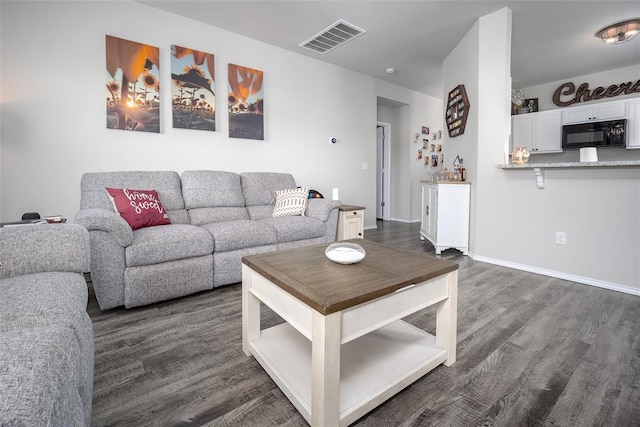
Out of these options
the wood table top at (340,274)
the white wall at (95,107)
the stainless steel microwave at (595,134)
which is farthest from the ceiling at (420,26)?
the wood table top at (340,274)

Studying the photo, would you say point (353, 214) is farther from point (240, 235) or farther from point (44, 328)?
point (44, 328)

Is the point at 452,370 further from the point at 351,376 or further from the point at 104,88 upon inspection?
the point at 104,88

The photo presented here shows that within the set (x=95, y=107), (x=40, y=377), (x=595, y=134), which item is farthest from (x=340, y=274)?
(x=595, y=134)

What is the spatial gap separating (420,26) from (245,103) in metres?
2.19

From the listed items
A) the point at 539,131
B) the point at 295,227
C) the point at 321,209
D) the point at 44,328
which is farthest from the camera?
the point at 539,131

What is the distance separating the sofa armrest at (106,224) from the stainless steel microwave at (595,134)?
578 cm

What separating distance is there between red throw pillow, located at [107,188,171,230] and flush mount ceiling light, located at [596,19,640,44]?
515 cm

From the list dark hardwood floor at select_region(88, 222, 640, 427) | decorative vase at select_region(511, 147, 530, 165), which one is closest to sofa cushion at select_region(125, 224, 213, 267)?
dark hardwood floor at select_region(88, 222, 640, 427)

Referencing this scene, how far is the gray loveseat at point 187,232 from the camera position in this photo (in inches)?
75.4

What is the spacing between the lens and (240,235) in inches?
96.3

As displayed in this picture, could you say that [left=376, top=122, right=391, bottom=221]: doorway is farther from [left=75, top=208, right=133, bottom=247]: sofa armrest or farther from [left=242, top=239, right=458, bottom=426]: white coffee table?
[left=75, top=208, right=133, bottom=247]: sofa armrest

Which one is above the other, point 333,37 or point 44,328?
point 333,37

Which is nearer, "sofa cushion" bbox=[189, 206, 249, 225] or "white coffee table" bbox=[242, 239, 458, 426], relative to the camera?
"white coffee table" bbox=[242, 239, 458, 426]

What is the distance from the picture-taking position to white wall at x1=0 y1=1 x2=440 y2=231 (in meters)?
2.41
